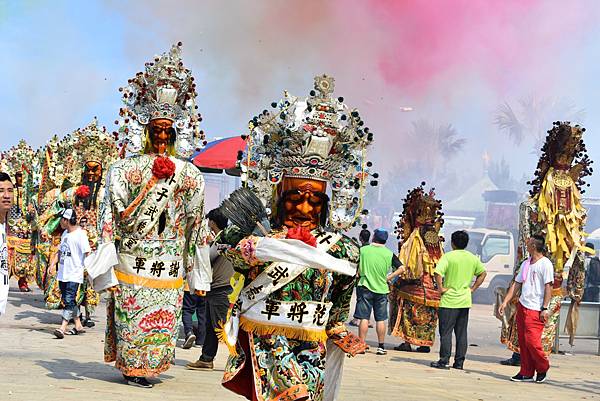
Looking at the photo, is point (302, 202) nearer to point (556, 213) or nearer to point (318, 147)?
point (318, 147)

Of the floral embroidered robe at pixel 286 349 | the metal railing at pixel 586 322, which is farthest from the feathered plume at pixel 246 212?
the metal railing at pixel 586 322

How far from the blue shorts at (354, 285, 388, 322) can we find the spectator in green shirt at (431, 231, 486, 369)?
1.30 m

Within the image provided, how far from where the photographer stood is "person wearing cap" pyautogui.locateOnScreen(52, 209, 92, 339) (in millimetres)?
13344

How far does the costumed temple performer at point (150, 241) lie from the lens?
30.1ft

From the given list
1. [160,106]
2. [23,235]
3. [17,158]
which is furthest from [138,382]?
[17,158]

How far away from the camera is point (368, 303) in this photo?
1420cm

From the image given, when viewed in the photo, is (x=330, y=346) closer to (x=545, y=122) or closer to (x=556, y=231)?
(x=556, y=231)

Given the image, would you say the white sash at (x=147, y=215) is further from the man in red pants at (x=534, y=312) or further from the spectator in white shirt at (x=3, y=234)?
the man in red pants at (x=534, y=312)

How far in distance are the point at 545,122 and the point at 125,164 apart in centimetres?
4699

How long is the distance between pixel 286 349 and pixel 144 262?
344 cm

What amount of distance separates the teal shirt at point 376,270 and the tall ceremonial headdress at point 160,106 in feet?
15.9

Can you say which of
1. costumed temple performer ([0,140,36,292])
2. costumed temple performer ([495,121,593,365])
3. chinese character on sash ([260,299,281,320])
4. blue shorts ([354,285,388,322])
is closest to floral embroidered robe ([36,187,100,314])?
blue shorts ([354,285,388,322])

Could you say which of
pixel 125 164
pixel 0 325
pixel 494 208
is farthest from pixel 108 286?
A: pixel 494 208

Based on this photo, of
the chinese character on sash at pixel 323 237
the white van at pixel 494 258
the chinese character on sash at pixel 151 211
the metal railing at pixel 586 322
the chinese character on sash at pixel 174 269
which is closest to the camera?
the chinese character on sash at pixel 323 237
